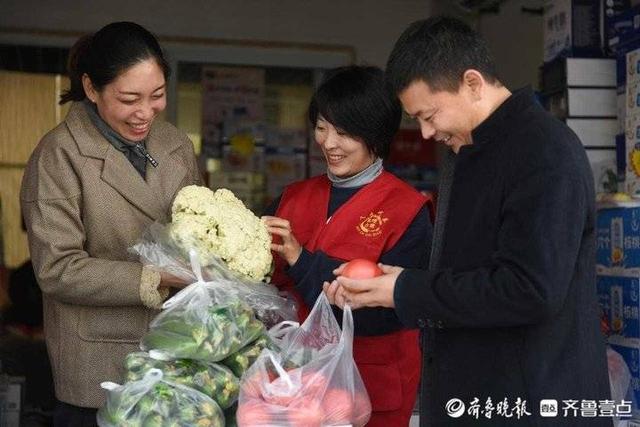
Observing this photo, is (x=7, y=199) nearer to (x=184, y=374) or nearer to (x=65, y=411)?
(x=65, y=411)

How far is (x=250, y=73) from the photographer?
616 centimetres

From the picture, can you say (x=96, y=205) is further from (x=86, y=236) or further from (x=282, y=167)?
(x=282, y=167)

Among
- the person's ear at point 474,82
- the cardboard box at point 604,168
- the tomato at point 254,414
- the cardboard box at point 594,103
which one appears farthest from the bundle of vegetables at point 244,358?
the cardboard box at point 594,103

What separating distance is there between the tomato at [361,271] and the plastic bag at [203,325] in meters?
0.23

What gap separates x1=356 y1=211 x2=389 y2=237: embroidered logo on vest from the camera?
2395mm

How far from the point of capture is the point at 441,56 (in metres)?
1.86

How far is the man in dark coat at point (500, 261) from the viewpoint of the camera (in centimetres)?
175

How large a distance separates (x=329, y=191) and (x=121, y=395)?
864 millimetres

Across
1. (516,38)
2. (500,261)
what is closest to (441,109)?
(500,261)

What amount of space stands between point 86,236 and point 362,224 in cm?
66

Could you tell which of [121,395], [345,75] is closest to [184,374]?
[121,395]

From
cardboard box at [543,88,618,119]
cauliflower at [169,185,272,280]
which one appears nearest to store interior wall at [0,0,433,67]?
cardboard box at [543,88,618,119]

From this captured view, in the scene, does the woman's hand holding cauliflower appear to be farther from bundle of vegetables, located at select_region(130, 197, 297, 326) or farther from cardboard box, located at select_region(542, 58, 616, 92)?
cardboard box, located at select_region(542, 58, 616, 92)

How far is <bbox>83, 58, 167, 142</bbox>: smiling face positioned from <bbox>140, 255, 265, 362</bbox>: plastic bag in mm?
428
